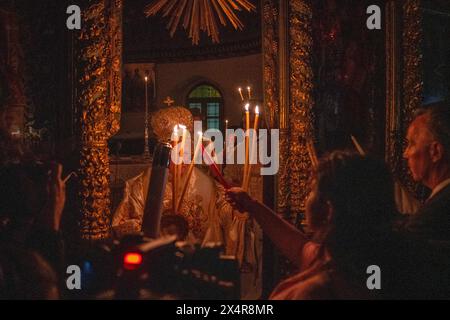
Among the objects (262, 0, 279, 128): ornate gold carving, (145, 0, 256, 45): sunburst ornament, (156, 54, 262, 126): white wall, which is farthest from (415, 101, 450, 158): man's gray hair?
(156, 54, 262, 126): white wall

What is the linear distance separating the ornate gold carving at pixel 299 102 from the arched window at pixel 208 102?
650 centimetres

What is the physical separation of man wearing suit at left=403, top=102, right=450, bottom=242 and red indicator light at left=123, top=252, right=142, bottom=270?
1477 millimetres

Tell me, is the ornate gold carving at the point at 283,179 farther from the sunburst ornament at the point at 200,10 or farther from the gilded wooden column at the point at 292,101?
the sunburst ornament at the point at 200,10

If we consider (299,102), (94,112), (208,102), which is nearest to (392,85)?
(299,102)

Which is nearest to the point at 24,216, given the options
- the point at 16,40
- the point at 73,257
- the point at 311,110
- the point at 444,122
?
the point at 73,257

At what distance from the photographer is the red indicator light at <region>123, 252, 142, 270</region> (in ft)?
6.10

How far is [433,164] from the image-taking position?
3059 millimetres

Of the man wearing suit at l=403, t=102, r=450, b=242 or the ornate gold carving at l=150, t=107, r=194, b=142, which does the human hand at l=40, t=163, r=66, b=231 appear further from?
the ornate gold carving at l=150, t=107, r=194, b=142

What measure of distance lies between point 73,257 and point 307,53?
7.94 ft

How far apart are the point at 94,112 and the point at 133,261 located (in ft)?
6.96

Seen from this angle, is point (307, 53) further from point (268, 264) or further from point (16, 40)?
point (16, 40)

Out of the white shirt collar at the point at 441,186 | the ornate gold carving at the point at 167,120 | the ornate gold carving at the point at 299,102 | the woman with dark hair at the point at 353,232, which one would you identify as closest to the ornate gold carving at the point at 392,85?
the ornate gold carving at the point at 299,102

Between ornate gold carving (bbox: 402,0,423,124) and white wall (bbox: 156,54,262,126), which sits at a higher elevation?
white wall (bbox: 156,54,262,126)

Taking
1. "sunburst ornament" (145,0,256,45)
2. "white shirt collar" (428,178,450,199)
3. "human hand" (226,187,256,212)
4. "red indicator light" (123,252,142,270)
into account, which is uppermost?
"sunburst ornament" (145,0,256,45)
